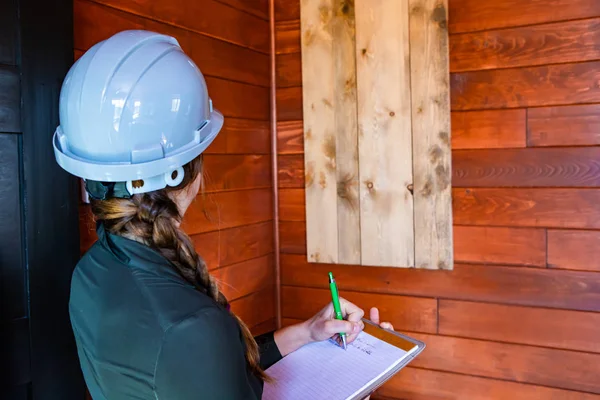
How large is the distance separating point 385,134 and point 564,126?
1.76 ft

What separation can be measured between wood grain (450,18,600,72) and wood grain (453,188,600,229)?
15.2 inches

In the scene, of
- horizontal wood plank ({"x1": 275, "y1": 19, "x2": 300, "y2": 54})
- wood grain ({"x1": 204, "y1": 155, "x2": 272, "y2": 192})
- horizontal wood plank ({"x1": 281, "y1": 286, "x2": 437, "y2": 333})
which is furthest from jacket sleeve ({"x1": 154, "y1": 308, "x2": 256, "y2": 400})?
horizontal wood plank ({"x1": 275, "y1": 19, "x2": 300, "y2": 54})

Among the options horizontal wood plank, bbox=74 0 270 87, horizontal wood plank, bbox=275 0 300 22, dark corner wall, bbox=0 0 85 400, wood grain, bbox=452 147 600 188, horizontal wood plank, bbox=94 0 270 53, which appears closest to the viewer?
dark corner wall, bbox=0 0 85 400

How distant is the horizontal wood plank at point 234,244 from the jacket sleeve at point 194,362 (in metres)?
0.95

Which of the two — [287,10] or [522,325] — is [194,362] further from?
[287,10]

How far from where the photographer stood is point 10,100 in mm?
983

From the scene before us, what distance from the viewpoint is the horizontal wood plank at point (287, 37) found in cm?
187

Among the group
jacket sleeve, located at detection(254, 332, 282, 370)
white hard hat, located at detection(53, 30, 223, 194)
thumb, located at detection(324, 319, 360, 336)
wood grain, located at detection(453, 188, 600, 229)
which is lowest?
jacket sleeve, located at detection(254, 332, 282, 370)

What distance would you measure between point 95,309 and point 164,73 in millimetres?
341

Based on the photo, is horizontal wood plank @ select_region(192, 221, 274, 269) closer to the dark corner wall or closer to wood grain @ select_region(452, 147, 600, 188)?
the dark corner wall

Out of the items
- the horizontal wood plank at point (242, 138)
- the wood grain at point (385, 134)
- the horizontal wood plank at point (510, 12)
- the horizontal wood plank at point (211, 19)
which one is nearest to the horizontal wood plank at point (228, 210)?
the horizontal wood plank at point (242, 138)

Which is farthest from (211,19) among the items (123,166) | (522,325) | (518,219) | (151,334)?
(522,325)

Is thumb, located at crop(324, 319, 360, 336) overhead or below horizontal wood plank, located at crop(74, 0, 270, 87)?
below

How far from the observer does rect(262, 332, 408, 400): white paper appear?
34.6 inches
